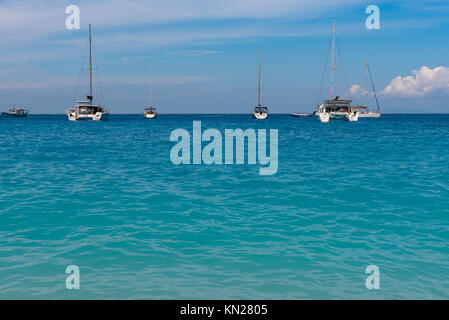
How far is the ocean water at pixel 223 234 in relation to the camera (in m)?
8.32

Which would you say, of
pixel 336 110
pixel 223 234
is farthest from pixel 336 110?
pixel 223 234

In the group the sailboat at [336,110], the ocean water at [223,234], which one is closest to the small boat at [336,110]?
the sailboat at [336,110]

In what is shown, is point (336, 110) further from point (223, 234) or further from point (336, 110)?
point (223, 234)

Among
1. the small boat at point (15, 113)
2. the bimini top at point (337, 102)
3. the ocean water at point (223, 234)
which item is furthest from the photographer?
the small boat at point (15, 113)

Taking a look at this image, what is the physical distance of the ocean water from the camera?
27.3ft

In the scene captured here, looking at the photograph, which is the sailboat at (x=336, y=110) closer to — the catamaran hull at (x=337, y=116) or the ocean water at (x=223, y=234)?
the catamaran hull at (x=337, y=116)

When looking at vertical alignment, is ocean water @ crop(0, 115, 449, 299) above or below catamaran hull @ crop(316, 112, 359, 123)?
below

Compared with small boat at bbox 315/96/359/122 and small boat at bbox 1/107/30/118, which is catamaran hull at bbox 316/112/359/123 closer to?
small boat at bbox 315/96/359/122

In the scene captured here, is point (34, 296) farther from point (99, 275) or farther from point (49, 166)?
point (49, 166)

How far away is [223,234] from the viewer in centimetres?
1187

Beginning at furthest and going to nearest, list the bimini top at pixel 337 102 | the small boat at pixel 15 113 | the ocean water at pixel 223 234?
1. the small boat at pixel 15 113
2. the bimini top at pixel 337 102
3. the ocean water at pixel 223 234

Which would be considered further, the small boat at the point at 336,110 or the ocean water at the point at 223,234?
the small boat at the point at 336,110

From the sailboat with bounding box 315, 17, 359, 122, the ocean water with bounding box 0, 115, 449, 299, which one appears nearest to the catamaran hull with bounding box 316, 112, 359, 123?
the sailboat with bounding box 315, 17, 359, 122

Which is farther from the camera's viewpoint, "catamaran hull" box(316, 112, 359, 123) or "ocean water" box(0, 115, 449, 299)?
Result: "catamaran hull" box(316, 112, 359, 123)
